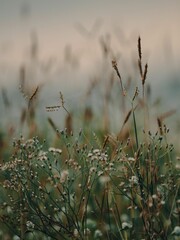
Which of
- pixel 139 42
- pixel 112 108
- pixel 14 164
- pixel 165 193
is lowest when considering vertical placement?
pixel 165 193

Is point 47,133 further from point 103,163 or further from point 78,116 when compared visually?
point 103,163

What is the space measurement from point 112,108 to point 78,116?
65 cm

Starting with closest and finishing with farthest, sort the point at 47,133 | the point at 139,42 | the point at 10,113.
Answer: the point at 139,42 < the point at 10,113 < the point at 47,133

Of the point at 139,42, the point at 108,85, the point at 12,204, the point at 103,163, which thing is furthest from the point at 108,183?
the point at 108,85

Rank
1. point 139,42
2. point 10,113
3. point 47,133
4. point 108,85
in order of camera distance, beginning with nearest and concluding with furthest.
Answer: point 139,42 → point 108,85 → point 10,113 → point 47,133

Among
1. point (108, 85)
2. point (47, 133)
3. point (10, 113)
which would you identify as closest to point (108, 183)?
point (108, 85)

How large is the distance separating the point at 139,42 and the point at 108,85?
1928 millimetres

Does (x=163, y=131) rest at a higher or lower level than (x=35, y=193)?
higher

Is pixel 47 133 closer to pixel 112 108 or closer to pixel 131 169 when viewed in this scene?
pixel 112 108

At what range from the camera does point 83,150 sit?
2643 millimetres

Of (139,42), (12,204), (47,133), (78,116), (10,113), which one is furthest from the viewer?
(47,133)

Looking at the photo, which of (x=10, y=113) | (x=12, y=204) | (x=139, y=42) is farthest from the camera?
(x=10, y=113)

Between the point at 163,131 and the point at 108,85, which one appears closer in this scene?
the point at 163,131

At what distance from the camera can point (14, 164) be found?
2582 millimetres
